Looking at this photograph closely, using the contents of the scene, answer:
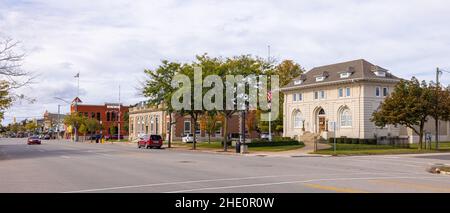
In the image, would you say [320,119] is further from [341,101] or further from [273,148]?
[273,148]

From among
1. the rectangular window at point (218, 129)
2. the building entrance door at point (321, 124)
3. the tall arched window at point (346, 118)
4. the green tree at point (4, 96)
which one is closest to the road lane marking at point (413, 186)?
the green tree at point (4, 96)

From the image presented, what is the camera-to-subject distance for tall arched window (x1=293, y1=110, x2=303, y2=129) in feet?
261

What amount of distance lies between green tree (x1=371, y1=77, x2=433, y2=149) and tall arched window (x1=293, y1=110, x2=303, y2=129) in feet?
84.1

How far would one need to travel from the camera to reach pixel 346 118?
71.6 meters

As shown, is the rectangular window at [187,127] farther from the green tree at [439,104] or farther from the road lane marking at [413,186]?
the road lane marking at [413,186]

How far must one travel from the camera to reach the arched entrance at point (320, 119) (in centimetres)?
7529

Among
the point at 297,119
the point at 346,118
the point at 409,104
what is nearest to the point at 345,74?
the point at 346,118

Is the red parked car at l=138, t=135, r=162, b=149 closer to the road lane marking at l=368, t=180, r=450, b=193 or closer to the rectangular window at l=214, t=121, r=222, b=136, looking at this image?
the rectangular window at l=214, t=121, r=222, b=136

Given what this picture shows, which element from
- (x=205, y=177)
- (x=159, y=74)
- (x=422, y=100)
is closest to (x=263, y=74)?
(x=159, y=74)

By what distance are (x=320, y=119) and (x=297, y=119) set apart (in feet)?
17.2

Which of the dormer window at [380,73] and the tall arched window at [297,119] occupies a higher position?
the dormer window at [380,73]

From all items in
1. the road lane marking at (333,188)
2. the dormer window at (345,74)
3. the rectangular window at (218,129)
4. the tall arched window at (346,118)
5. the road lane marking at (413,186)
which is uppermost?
the dormer window at (345,74)
